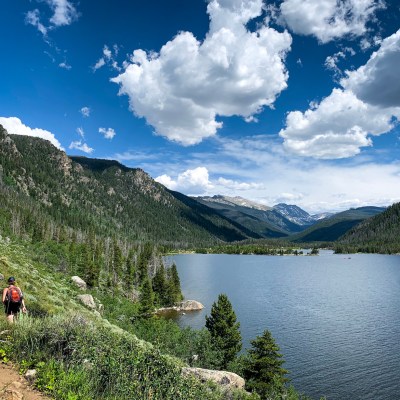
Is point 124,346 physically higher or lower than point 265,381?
higher

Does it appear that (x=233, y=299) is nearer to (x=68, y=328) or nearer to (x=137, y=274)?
(x=137, y=274)

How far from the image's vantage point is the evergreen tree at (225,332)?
1983 inches

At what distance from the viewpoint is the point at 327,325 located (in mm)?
75312

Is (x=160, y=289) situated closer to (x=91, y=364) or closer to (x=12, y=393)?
(x=91, y=364)

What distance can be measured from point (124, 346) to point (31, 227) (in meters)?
149

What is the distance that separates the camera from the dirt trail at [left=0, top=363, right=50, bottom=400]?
11.1 metres

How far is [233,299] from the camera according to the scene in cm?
10488

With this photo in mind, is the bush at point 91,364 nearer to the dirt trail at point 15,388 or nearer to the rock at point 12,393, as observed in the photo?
the dirt trail at point 15,388

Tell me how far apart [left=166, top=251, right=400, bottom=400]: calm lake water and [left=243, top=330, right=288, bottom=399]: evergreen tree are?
8.80 metres

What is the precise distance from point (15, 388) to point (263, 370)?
3515 centimetres

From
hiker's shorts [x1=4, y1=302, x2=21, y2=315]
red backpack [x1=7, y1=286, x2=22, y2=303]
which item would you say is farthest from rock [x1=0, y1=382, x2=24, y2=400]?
hiker's shorts [x1=4, y1=302, x2=21, y2=315]

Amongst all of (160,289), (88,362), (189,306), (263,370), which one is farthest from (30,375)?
(160,289)

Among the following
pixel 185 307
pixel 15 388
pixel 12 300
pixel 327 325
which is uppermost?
pixel 12 300

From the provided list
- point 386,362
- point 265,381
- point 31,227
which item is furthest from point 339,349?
point 31,227
